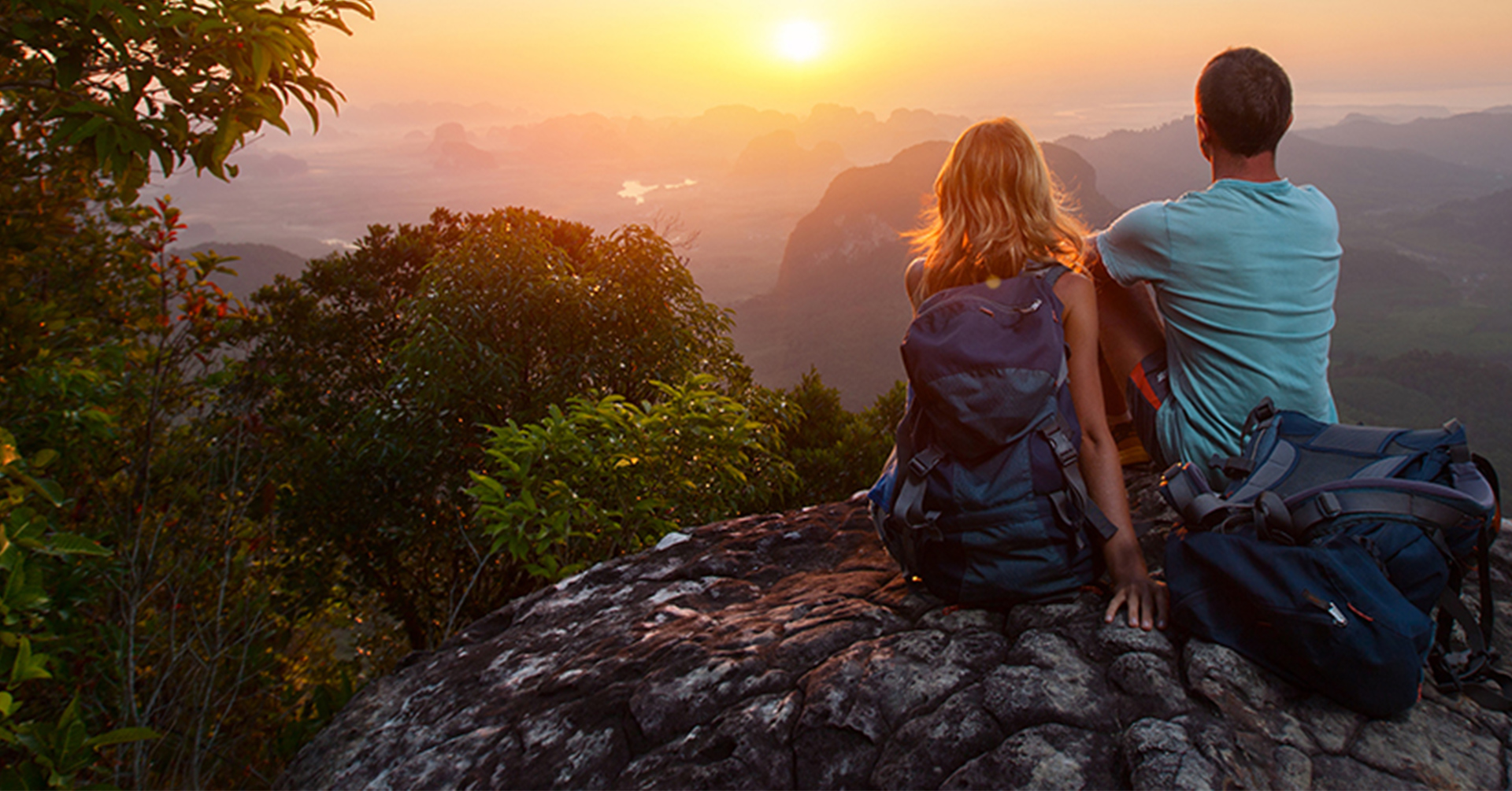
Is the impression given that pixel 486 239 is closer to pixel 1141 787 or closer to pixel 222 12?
pixel 222 12

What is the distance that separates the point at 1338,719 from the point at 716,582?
2473 mm

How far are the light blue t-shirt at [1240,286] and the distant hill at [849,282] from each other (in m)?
103

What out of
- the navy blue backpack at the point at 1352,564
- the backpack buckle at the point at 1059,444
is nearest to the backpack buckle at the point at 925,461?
the backpack buckle at the point at 1059,444

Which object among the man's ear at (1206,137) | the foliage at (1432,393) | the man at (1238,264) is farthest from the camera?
the foliage at (1432,393)

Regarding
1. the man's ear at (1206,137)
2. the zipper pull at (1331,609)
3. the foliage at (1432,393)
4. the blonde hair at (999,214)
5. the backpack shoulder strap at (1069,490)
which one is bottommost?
the foliage at (1432,393)

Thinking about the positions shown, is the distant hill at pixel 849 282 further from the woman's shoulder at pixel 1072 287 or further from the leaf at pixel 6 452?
the leaf at pixel 6 452

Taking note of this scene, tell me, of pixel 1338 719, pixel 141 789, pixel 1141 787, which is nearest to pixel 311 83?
pixel 141 789

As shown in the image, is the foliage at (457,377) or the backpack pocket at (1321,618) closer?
the backpack pocket at (1321,618)

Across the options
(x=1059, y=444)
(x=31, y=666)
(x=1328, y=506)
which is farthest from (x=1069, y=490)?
(x=31, y=666)

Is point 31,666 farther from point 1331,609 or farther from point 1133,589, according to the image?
point 1331,609

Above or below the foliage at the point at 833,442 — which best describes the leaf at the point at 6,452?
above

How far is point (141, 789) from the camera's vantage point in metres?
3.47

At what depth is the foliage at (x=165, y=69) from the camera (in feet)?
9.56

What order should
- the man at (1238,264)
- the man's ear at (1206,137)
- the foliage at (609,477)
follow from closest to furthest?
the man at (1238,264), the man's ear at (1206,137), the foliage at (609,477)
